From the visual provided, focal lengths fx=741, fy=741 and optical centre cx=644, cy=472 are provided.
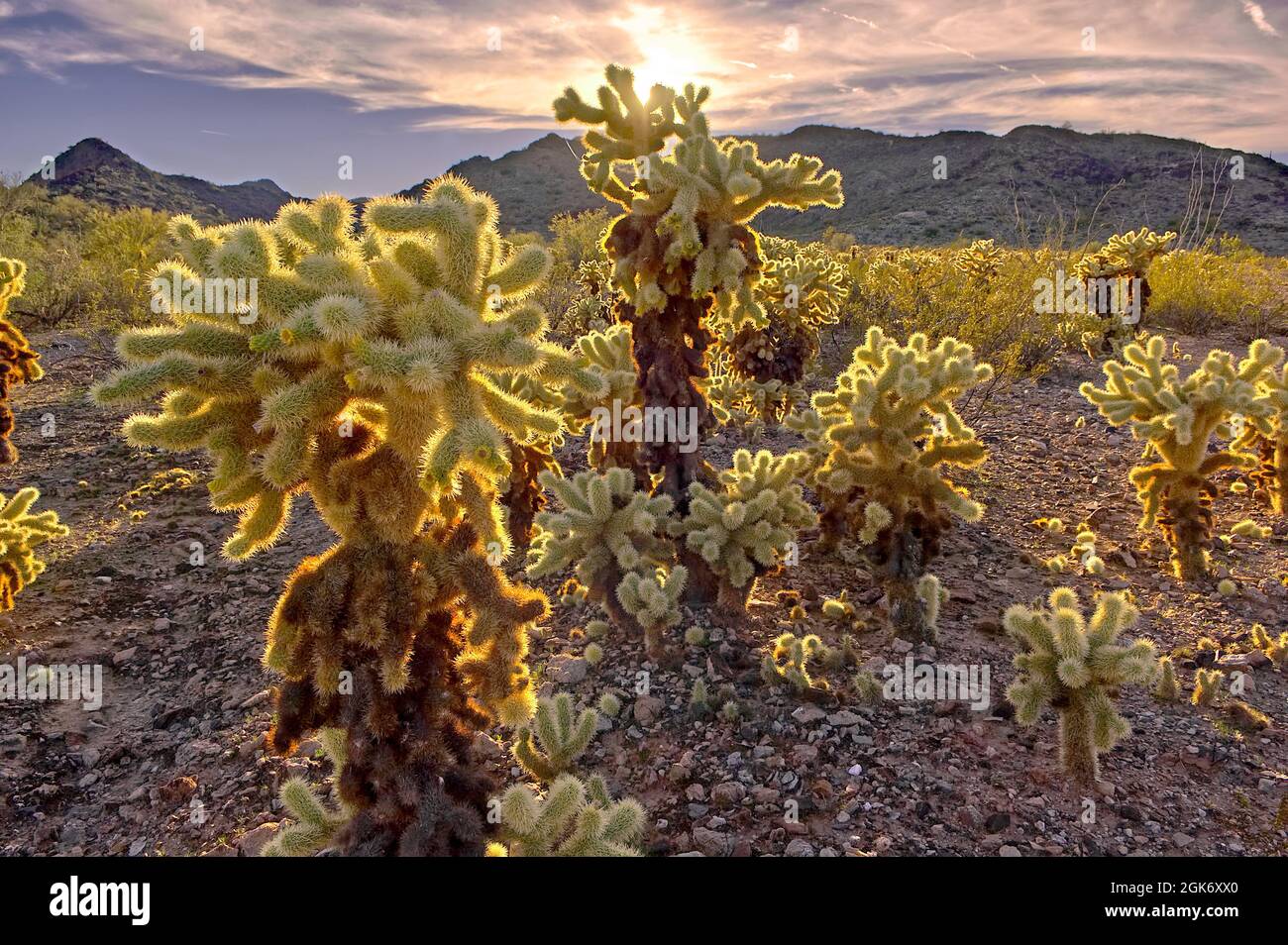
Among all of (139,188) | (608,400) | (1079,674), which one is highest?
(139,188)

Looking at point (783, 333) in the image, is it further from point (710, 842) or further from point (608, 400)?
point (710, 842)

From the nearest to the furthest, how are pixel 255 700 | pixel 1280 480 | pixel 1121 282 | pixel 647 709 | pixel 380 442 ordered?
pixel 380 442, pixel 647 709, pixel 255 700, pixel 1280 480, pixel 1121 282

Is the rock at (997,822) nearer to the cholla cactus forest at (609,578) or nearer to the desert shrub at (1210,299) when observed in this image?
the cholla cactus forest at (609,578)

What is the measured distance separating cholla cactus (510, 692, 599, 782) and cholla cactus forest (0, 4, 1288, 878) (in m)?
0.03

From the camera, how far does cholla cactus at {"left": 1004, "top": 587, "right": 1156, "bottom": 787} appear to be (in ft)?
12.3

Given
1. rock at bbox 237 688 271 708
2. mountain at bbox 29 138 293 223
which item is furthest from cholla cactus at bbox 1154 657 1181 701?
mountain at bbox 29 138 293 223

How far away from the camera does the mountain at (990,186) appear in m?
35.5

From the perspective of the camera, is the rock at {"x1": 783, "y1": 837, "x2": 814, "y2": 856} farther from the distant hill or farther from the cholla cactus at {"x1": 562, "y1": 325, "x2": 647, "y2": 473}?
the distant hill

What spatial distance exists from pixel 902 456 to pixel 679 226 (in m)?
2.19

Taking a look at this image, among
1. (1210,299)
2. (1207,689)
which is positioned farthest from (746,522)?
(1210,299)

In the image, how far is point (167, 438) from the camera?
2445 millimetres

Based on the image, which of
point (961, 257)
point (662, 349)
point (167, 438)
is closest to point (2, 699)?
point (167, 438)

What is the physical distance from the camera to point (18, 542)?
Answer: 18.8 ft

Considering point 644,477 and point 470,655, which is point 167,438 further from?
point 644,477
